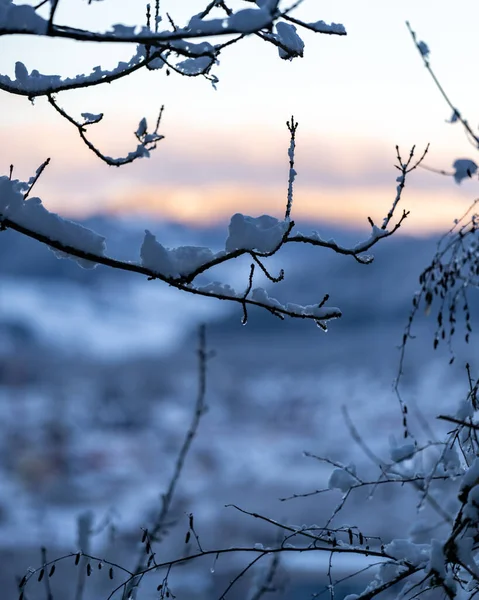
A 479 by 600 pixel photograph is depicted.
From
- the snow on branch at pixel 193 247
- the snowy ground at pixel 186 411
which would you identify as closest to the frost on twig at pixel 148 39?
the snow on branch at pixel 193 247

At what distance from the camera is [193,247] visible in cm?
231

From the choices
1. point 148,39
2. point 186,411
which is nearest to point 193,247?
point 148,39

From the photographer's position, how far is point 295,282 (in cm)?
9194

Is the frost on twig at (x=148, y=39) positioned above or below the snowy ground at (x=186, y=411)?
below

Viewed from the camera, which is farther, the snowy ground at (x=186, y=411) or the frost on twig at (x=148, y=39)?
the snowy ground at (x=186, y=411)

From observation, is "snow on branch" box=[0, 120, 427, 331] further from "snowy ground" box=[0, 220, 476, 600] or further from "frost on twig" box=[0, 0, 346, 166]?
"snowy ground" box=[0, 220, 476, 600]

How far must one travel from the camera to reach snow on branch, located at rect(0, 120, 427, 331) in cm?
220

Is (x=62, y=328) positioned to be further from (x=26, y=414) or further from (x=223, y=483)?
(x=223, y=483)

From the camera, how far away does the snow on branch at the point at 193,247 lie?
2197mm

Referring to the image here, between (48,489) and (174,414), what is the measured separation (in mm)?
16391

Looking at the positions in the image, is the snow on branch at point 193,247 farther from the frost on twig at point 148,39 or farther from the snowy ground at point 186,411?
the snowy ground at point 186,411

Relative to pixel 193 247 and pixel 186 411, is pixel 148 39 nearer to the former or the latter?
pixel 193 247

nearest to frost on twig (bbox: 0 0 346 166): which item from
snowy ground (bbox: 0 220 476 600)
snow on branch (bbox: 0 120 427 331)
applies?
snow on branch (bbox: 0 120 427 331)

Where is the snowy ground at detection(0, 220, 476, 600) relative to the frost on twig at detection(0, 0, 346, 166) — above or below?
above
